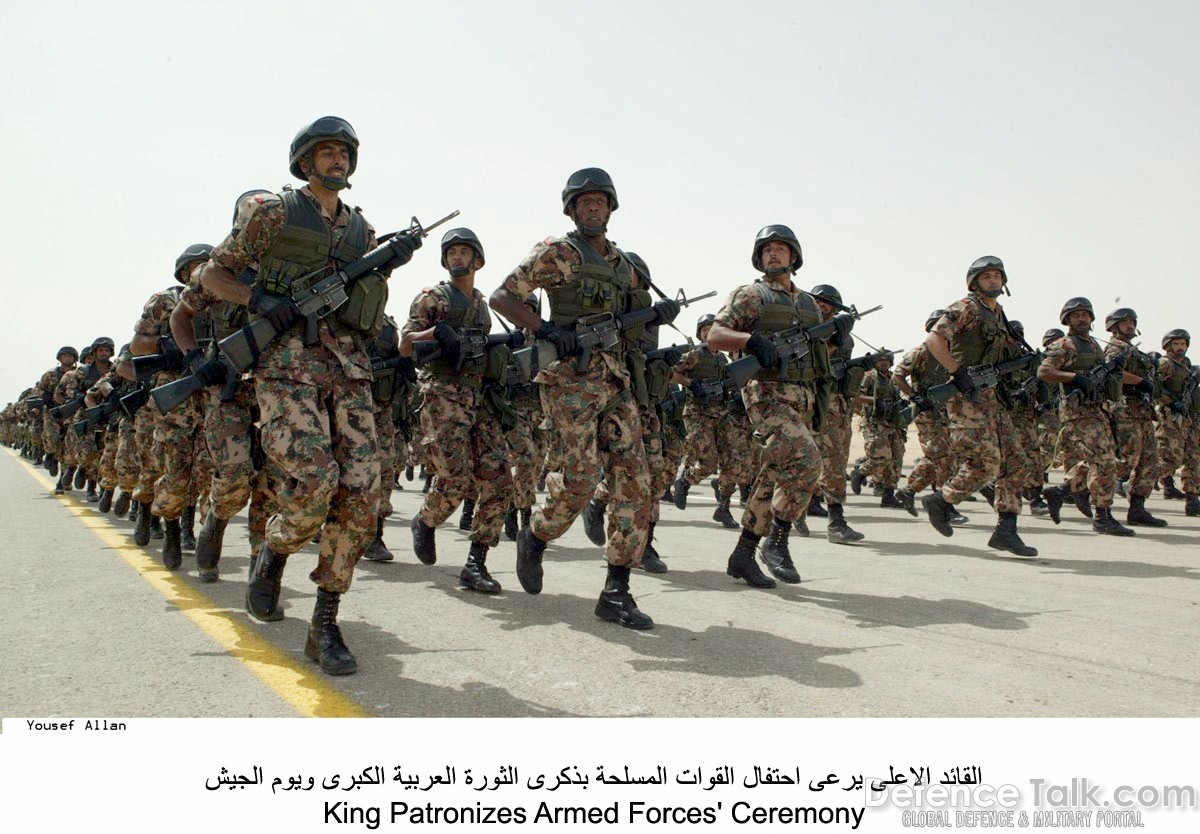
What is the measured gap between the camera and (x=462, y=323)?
6703 millimetres

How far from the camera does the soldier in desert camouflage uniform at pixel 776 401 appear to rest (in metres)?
6.18

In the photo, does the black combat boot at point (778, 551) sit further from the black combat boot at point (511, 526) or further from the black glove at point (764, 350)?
the black combat boot at point (511, 526)

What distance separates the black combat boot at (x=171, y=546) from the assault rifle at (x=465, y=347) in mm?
2087

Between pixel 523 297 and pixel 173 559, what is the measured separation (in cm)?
336

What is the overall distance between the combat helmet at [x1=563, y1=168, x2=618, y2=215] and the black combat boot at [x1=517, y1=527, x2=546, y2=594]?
1.90 metres

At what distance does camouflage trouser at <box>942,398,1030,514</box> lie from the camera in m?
7.89

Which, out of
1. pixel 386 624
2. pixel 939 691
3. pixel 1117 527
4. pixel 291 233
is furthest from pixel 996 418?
pixel 291 233

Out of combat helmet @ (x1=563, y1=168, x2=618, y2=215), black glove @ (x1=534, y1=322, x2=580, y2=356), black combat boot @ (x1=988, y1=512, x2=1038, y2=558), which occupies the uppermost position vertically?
combat helmet @ (x1=563, y1=168, x2=618, y2=215)

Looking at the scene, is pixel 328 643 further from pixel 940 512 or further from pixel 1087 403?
pixel 1087 403

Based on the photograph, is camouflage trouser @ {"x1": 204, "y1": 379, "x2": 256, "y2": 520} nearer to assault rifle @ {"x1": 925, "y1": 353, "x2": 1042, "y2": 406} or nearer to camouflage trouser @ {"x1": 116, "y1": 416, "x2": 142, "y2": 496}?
camouflage trouser @ {"x1": 116, "y1": 416, "x2": 142, "y2": 496}

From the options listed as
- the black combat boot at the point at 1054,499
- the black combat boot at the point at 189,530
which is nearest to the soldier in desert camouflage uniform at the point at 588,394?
the black combat boot at the point at 189,530

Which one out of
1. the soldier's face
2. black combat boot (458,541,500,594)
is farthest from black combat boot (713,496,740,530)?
black combat boot (458,541,500,594)

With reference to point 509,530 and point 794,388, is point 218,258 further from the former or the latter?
point 509,530

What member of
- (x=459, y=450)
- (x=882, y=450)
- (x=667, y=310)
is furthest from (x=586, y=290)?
(x=882, y=450)
